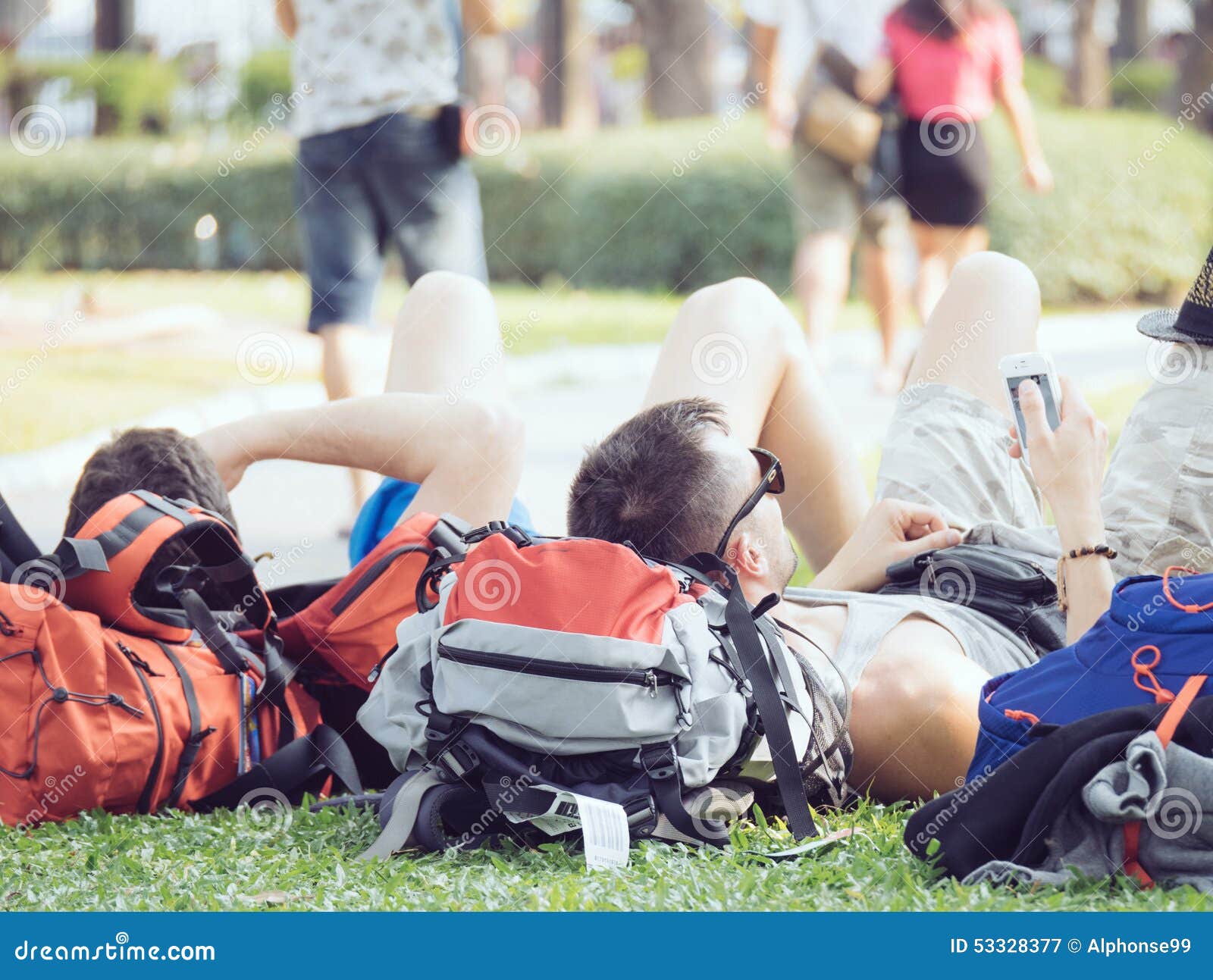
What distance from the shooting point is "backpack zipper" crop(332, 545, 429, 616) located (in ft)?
9.23

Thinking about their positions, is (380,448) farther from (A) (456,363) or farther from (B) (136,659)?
(B) (136,659)

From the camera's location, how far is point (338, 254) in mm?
5258

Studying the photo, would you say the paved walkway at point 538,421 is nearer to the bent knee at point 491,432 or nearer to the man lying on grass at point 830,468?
the man lying on grass at point 830,468

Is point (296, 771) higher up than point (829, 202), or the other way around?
point (829, 202)

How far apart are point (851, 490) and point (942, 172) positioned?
433 centimetres

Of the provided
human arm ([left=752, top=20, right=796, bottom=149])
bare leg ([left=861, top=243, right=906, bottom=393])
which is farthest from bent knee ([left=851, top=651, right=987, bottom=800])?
human arm ([left=752, top=20, right=796, bottom=149])

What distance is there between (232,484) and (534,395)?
5.83m

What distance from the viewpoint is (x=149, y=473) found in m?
2.90

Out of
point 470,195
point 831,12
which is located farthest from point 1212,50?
point 470,195

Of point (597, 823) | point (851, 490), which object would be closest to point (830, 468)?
point (851, 490)

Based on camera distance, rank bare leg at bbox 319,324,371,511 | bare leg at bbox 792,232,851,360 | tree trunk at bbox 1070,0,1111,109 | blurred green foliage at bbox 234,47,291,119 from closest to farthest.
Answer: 1. bare leg at bbox 319,324,371,511
2. bare leg at bbox 792,232,851,360
3. blurred green foliage at bbox 234,47,291,119
4. tree trunk at bbox 1070,0,1111,109

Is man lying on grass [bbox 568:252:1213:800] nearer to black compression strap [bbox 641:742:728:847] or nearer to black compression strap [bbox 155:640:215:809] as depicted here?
black compression strap [bbox 641:742:728:847]
